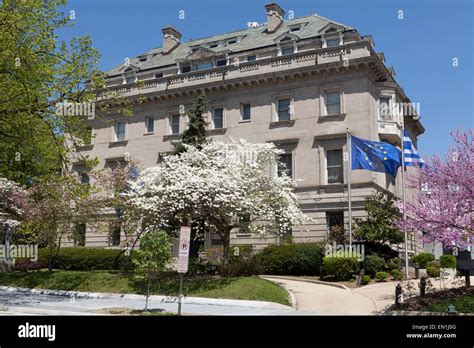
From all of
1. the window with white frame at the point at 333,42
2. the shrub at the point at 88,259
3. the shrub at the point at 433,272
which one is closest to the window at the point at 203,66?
the window with white frame at the point at 333,42

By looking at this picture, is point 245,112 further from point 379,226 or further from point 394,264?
point 394,264

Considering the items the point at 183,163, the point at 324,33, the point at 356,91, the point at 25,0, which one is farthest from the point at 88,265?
the point at 324,33

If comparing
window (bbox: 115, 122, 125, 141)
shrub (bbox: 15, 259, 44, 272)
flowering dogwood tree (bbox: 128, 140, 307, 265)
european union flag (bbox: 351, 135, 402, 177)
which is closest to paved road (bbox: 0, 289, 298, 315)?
flowering dogwood tree (bbox: 128, 140, 307, 265)

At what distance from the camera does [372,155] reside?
101 ft

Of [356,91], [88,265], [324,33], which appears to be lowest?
[88,265]

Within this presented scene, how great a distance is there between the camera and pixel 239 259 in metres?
25.3

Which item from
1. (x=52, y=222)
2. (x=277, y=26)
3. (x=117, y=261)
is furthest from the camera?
(x=277, y=26)

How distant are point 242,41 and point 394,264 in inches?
1035

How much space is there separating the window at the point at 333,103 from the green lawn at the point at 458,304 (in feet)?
69.6

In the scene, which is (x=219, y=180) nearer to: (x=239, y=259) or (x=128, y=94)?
(x=239, y=259)

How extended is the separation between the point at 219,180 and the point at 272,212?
3302mm

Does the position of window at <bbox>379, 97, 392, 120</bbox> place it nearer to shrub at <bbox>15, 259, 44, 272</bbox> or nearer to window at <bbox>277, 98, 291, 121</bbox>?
window at <bbox>277, 98, 291, 121</bbox>

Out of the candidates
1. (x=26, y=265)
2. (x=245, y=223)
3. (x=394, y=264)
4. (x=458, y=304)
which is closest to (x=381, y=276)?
(x=394, y=264)

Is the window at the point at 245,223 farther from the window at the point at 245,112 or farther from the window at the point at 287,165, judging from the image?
the window at the point at 245,112
